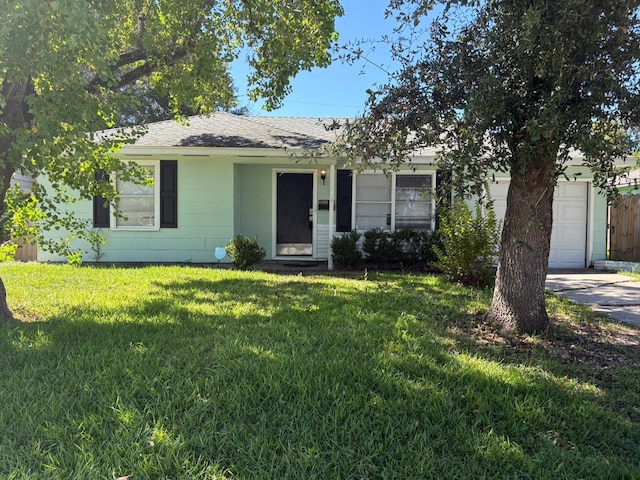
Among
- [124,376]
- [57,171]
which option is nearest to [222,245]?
[57,171]

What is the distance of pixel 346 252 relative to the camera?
29.3ft

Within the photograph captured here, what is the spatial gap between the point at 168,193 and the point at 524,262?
7961 mm

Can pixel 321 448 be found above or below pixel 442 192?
below

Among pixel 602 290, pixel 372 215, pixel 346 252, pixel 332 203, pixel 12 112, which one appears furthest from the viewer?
pixel 372 215

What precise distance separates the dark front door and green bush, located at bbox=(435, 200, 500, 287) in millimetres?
4536

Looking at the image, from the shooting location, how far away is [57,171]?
182 inches

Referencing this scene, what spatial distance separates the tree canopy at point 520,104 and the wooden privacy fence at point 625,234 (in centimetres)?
800

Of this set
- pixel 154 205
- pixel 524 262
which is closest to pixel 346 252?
pixel 154 205

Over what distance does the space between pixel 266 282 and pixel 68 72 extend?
4324 mm

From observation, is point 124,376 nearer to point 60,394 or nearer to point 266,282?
point 60,394

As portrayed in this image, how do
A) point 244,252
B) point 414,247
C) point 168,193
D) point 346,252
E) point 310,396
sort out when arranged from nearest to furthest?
point 310,396
point 244,252
point 346,252
point 414,247
point 168,193

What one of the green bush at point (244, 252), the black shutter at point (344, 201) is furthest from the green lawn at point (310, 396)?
the black shutter at point (344, 201)

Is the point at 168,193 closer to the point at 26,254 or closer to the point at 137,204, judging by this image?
the point at 137,204

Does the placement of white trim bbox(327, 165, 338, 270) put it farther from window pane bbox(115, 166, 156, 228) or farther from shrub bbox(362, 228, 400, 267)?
window pane bbox(115, 166, 156, 228)
